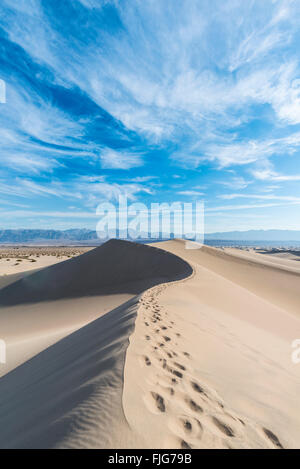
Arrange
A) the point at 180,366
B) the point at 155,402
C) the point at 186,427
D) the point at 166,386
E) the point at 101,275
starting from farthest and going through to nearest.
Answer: the point at 101,275 → the point at 180,366 → the point at 166,386 → the point at 155,402 → the point at 186,427

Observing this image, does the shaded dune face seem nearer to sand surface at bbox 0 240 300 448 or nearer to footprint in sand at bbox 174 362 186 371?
sand surface at bbox 0 240 300 448

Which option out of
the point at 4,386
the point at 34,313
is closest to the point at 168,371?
the point at 4,386

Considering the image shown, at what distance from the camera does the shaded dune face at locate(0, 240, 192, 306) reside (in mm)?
14852

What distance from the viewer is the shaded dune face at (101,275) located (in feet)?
48.7

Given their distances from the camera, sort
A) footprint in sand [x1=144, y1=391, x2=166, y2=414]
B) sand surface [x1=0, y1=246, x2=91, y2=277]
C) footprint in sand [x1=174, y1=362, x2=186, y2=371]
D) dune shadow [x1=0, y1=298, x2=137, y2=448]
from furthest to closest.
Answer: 1. sand surface [x1=0, y1=246, x2=91, y2=277]
2. footprint in sand [x1=174, y1=362, x2=186, y2=371]
3. footprint in sand [x1=144, y1=391, x2=166, y2=414]
4. dune shadow [x1=0, y1=298, x2=137, y2=448]

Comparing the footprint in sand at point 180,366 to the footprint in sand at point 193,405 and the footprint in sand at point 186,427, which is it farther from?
the footprint in sand at point 186,427

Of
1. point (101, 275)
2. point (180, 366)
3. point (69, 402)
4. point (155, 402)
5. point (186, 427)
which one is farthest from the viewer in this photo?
point (101, 275)

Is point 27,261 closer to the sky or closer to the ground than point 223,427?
closer to the ground

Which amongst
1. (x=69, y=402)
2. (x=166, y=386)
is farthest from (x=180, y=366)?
(x=69, y=402)

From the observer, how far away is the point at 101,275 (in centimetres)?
1736

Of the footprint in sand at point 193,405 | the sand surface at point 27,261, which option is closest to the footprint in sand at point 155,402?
the footprint in sand at point 193,405

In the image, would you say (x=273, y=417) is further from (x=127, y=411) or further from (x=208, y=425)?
(x=127, y=411)

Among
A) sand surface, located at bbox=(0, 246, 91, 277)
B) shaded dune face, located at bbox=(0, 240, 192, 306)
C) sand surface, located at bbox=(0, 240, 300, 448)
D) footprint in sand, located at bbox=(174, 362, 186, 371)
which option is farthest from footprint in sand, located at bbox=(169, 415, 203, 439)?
sand surface, located at bbox=(0, 246, 91, 277)

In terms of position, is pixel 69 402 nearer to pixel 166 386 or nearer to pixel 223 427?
pixel 166 386
